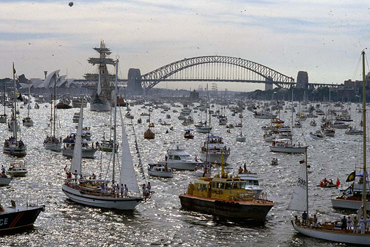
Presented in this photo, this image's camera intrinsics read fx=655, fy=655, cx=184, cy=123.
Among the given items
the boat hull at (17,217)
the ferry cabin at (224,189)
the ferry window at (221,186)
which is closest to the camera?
the boat hull at (17,217)

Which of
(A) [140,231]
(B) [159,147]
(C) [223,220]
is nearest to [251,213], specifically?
(C) [223,220]

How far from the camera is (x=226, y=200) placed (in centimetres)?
3706

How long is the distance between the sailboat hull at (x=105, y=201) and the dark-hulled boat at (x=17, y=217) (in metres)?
5.16

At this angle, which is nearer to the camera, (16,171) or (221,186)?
(221,186)

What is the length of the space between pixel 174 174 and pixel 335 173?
48.1ft

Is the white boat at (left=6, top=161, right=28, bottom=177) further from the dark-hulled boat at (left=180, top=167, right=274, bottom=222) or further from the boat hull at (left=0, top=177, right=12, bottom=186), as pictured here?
the dark-hulled boat at (left=180, top=167, right=274, bottom=222)

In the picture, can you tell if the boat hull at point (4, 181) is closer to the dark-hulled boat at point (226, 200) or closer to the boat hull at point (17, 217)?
the boat hull at point (17, 217)

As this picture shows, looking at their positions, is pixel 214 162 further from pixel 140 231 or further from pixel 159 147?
pixel 140 231

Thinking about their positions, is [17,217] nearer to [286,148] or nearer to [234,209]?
[234,209]

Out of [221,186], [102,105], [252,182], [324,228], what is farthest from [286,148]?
[102,105]

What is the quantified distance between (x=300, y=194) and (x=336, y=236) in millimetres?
3189

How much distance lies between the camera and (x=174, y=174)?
54344 mm

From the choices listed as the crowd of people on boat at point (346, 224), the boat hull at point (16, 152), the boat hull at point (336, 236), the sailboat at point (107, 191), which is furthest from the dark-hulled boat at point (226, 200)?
the boat hull at point (16, 152)

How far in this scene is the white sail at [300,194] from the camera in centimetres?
3422
